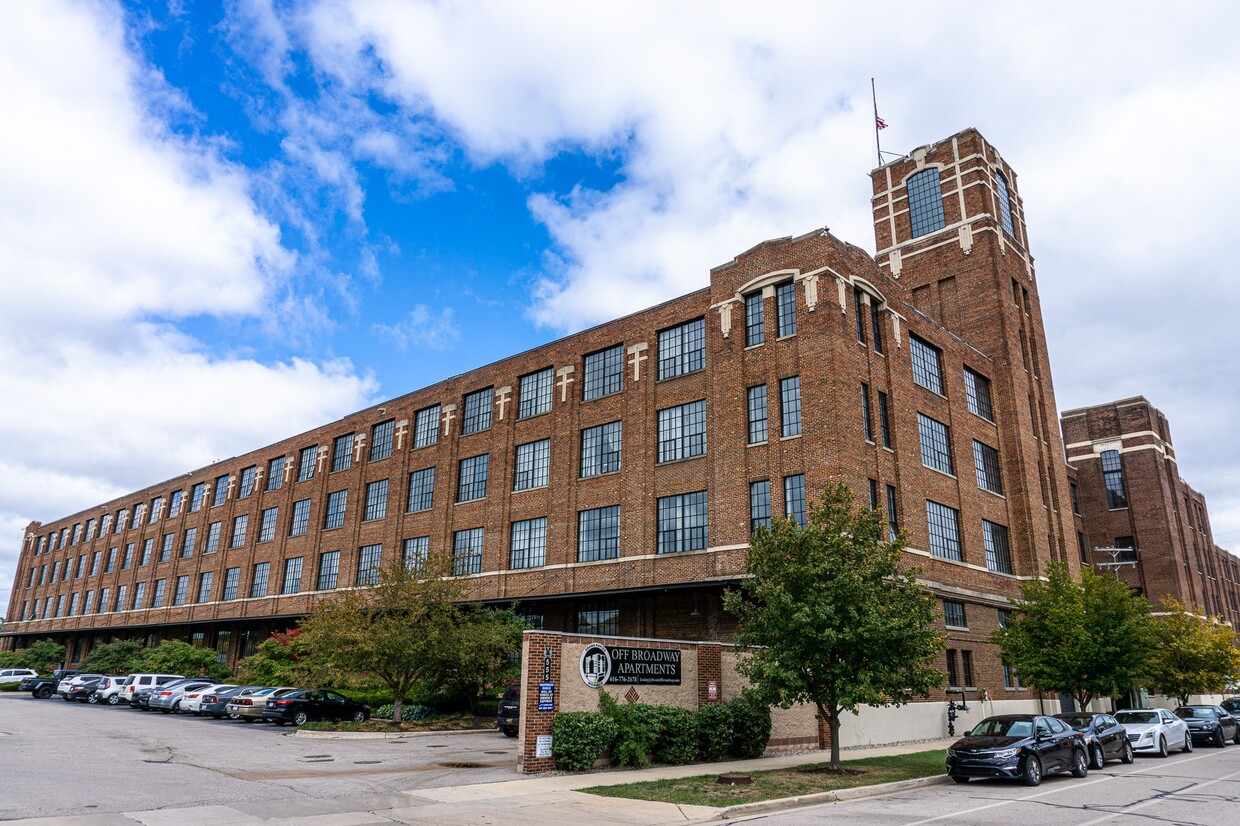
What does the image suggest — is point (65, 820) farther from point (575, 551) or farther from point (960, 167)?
point (960, 167)

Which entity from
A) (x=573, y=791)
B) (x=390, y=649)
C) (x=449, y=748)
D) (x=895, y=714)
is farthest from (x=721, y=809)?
(x=390, y=649)

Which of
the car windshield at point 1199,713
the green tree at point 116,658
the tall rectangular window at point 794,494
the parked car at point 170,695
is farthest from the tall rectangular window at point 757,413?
the green tree at point 116,658

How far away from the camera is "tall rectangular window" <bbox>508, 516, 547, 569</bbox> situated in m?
37.4

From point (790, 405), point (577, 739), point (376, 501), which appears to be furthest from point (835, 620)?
point (376, 501)

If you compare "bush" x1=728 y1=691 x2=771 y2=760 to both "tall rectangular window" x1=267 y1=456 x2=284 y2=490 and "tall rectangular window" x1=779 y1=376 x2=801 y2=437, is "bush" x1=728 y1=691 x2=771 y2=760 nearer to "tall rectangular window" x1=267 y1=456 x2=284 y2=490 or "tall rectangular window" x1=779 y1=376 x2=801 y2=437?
"tall rectangular window" x1=779 y1=376 x2=801 y2=437

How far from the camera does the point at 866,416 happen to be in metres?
31.2

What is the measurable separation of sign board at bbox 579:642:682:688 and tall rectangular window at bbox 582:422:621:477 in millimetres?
13691

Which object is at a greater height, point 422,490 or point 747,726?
point 422,490

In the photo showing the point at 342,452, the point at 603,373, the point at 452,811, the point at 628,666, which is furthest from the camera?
the point at 342,452

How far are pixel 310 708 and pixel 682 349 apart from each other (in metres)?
20.2

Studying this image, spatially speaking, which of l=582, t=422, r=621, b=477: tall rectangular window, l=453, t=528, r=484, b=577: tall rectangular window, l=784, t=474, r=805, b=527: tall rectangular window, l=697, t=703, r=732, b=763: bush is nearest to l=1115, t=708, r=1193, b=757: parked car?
l=784, t=474, r=805, b=527: tall rectangular window

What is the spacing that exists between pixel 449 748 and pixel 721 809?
12329 mm

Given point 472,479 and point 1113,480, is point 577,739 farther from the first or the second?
point 1113,480

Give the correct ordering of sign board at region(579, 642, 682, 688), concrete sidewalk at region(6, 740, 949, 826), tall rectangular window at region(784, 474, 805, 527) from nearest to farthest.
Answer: concrete sidewalk at region(6, 740, 949, 826) < sign board at region(579, 642, 682, 688) < tall rectangular window at region(784, 474, 805, 527)
